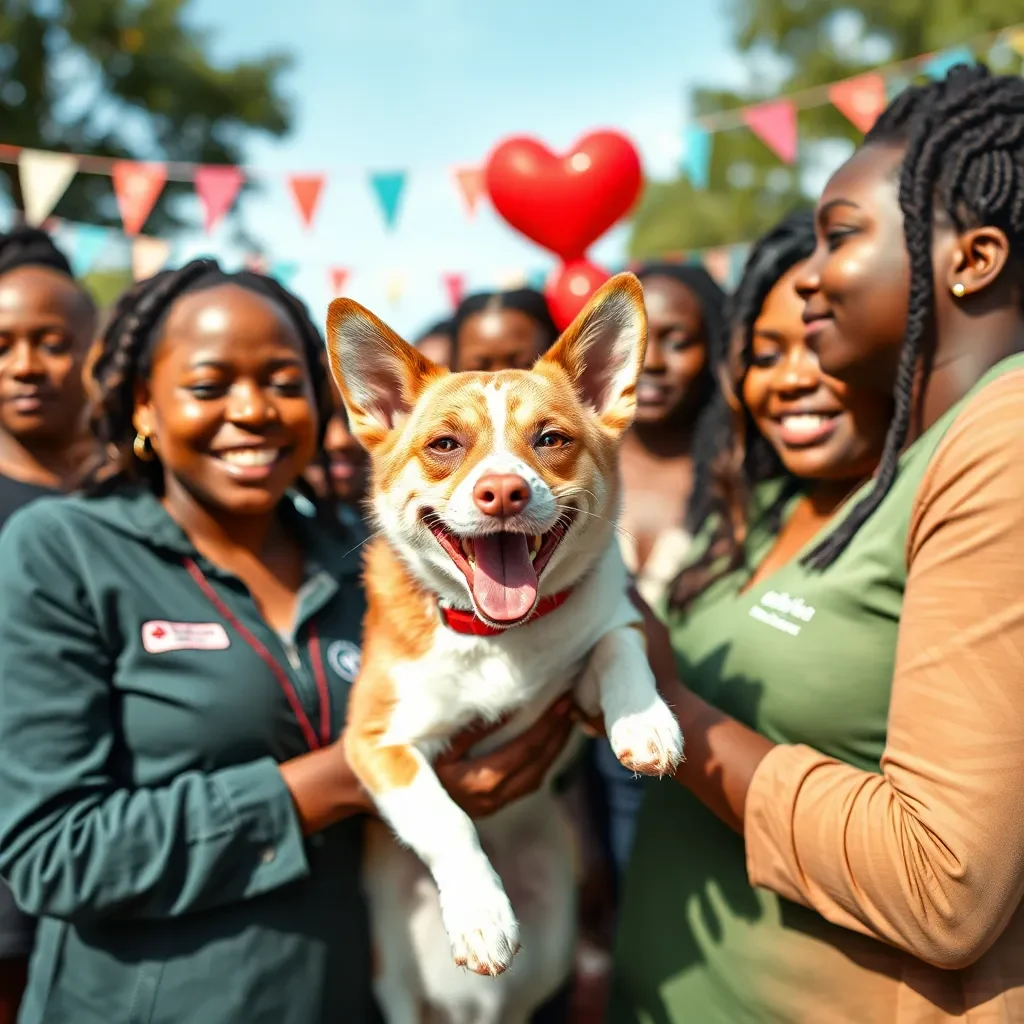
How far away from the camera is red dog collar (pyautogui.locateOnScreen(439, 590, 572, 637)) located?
6.71 feet

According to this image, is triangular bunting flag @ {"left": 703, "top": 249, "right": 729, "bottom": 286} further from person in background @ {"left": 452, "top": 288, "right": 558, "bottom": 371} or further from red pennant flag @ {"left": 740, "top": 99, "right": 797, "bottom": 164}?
person in background @ {"left": 452, "top": 288, "right": 558, "bottom": 371}

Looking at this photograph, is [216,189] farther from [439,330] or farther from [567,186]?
[567,186]

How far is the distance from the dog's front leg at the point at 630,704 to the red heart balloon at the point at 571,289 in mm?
2628

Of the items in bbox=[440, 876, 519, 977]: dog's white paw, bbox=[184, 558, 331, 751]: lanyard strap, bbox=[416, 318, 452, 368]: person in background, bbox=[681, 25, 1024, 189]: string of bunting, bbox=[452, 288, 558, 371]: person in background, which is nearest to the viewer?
bbox=[440, 876, 519, 977]: dog's white paw

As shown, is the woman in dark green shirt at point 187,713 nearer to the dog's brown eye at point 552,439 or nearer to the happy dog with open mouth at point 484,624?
the happy dog with open mouth at point 484,624

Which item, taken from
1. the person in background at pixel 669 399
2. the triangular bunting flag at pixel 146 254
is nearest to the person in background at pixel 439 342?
the person in background at pixel 669 399

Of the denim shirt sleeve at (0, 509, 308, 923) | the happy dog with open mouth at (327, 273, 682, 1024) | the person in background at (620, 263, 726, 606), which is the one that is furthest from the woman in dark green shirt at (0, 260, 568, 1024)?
the person in background at (620, 263, 726, 606)

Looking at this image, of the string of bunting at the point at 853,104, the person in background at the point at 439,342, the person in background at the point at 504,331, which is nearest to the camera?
the person in background at the point at 504,331

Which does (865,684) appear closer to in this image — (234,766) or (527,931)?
(527,931)

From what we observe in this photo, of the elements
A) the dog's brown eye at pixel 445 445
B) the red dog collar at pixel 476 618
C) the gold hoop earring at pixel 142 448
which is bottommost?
the red dog collar at pixel 476 618

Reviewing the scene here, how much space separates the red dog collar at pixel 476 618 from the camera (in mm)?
2045

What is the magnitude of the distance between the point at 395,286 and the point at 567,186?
6.34m

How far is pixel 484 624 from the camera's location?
1997mm

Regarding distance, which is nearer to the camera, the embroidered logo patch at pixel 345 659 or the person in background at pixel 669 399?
the embroidered logo patch at pixel 345 659
